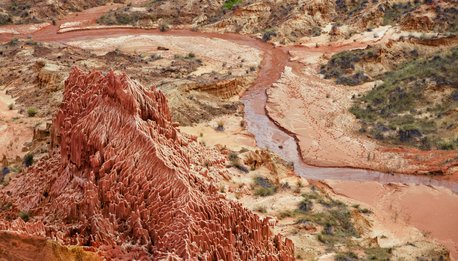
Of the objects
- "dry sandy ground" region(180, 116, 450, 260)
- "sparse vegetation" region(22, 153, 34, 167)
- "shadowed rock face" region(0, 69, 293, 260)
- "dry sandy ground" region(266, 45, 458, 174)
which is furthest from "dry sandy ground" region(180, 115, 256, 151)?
"shadowed rock face" region(0, 69, 293, 260)

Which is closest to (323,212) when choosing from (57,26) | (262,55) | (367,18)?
(262,55)

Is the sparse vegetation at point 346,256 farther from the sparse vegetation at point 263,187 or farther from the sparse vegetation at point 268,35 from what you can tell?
A: the sparse vegetation at point 268,35

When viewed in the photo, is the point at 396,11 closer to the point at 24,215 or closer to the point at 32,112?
the point at 32,112

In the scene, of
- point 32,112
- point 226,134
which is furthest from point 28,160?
point 226,134

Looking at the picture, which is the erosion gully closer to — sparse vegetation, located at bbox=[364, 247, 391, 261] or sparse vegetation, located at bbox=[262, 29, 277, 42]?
sparse vegetation, located at bbox=[262, 29, 277, 42]

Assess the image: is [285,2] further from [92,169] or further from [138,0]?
[92,169]

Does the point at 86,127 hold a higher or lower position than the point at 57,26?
higher

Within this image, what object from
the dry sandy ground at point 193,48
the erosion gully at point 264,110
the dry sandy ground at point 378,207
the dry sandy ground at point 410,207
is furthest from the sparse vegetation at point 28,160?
the dry sandy ground at point 193,48
